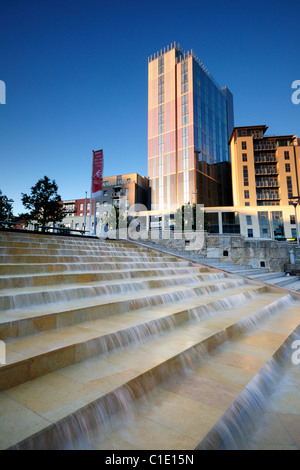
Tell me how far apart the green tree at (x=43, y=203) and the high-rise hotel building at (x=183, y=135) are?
104 feet

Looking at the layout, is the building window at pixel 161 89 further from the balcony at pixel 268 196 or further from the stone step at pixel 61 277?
the stone step at pixel 61 277

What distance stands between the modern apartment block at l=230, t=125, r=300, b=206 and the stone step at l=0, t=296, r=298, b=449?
2066 inches

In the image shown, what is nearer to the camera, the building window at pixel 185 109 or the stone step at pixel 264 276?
the stone step at pixel 264 276

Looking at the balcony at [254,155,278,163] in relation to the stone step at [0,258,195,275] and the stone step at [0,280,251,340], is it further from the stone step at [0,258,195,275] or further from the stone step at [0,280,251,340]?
the stone step at [0,280,251,340]

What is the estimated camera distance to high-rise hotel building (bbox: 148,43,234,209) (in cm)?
5109

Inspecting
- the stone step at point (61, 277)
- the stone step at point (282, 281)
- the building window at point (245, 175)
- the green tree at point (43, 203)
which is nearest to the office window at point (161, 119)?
the building window at point (245, 175)

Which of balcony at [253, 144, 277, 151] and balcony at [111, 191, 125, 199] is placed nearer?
balcony at [253, 144, 277, 151]

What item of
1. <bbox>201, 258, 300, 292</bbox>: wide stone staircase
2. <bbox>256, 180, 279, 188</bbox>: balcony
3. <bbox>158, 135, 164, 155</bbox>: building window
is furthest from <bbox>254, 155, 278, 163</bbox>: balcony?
<bbox>201, 258, 300, 292</bbox>: wide stone staircase

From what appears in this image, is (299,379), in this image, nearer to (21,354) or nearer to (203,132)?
(21,354)

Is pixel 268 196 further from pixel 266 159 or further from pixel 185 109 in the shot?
pixel 185 109

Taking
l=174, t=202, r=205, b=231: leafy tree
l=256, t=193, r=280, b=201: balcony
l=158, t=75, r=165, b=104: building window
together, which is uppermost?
l=158, t=75, r=165, b=104: building window

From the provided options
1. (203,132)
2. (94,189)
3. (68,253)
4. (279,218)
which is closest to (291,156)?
(279,218)

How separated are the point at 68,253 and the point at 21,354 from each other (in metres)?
6.01

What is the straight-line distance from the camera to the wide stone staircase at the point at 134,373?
5.63ft
